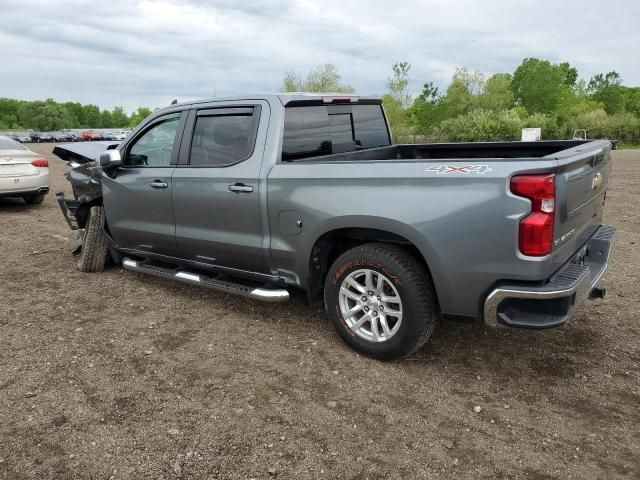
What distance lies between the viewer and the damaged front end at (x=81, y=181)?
5844 mm

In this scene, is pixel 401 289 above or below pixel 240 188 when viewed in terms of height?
below

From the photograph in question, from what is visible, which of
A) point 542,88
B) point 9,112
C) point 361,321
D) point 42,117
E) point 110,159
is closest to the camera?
point 361,321

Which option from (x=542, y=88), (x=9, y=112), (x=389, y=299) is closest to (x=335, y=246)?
(x=389, y=299)

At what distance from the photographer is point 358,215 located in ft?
11.6

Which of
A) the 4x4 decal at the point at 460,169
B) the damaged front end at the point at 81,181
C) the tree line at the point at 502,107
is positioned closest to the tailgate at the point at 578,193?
the 4x4 decal at the point at 460,169

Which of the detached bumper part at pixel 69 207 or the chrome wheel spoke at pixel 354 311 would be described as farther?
the detached bumper part at pixel 69 207

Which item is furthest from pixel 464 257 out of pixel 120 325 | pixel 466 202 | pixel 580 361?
pixel 120 325

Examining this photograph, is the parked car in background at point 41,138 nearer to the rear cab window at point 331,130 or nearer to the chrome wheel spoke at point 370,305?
the rear cab window at point 331,130

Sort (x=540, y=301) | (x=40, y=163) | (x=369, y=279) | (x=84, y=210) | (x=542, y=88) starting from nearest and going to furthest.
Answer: (x=540, y=301), (x=369, y=279), (x=84, y=210), (x=40, y=163), (x=542, y=88)

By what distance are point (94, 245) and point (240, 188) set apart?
2.60m

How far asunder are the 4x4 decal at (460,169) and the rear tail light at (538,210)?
18cm

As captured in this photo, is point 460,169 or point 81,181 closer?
point 460,169

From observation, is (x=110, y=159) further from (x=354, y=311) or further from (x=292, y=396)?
(x=292, y=396)

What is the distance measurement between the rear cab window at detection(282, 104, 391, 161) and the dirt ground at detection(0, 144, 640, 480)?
57.5 inches
